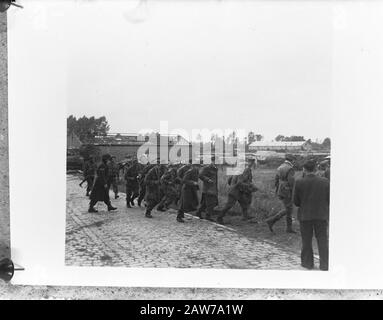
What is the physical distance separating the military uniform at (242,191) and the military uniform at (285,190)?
3.5 inches

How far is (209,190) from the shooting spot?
127 centimetres

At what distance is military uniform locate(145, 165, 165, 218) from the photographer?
1279 millimetres

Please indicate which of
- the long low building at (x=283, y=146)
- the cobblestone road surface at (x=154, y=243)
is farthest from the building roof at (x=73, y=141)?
the long low building at (x=283, y=146)

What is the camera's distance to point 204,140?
126 centimetres

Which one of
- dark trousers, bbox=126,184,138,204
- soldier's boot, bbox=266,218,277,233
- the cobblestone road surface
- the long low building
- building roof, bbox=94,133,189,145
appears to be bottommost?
the cobblestone road surface

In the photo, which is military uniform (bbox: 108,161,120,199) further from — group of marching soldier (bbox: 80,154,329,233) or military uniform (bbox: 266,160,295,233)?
military uniform (bbox: 266,160,295,233)

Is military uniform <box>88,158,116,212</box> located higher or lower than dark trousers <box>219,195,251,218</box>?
higher

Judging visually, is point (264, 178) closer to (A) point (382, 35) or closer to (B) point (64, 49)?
(A) point (382, 35)

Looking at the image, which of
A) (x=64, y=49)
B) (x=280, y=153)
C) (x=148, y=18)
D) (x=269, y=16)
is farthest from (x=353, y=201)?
(x=64, y=49)

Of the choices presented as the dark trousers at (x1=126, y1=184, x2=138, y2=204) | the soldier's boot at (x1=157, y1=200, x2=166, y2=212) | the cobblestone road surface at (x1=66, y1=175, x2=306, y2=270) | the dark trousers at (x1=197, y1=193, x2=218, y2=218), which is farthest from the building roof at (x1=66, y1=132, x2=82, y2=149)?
the dark trousers at (x1=197, y1=193, x2=218, y2=218)

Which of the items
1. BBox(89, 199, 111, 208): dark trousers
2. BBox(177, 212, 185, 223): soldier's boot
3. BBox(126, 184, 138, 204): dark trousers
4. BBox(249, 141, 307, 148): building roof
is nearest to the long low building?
BBox(249, 141, 307, 148): building roof

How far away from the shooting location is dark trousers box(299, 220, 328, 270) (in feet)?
4.10

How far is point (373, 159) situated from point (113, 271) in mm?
1034

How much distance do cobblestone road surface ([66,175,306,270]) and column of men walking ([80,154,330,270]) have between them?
0.11 feet
